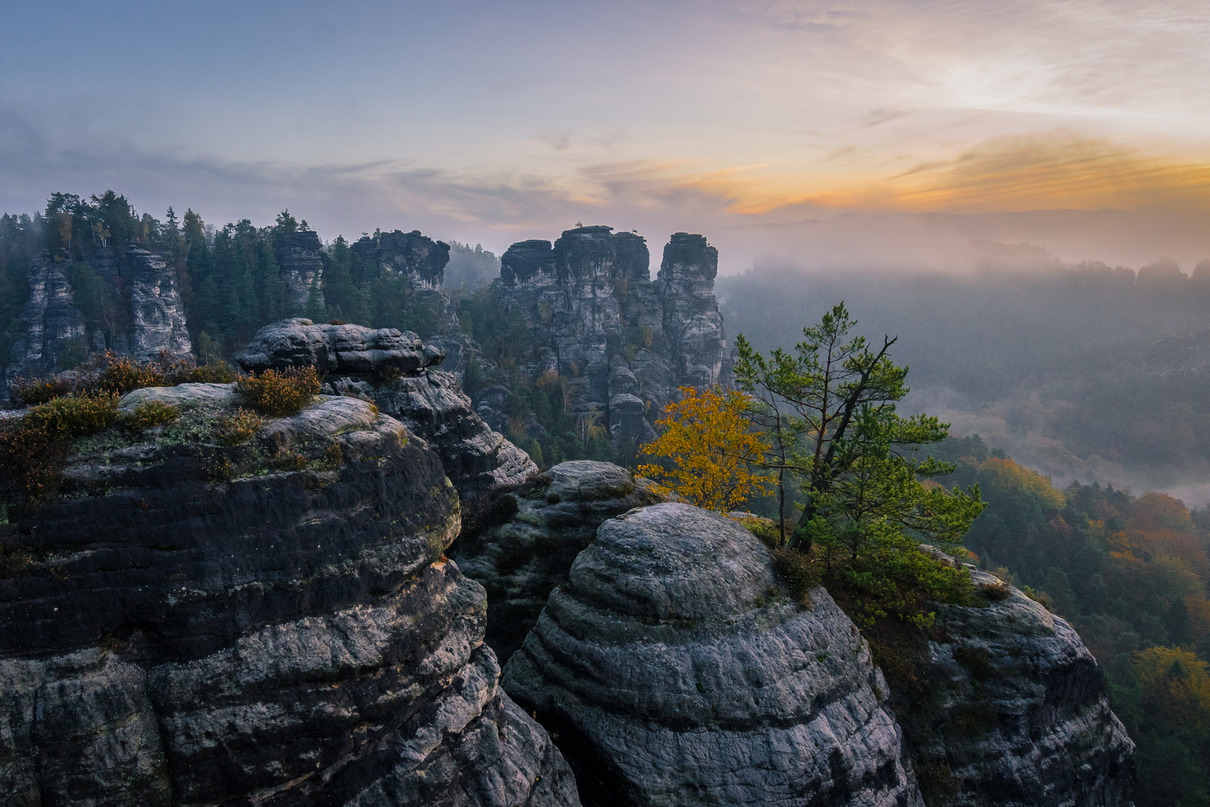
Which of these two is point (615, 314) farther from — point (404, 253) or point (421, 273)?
point (404, 253)

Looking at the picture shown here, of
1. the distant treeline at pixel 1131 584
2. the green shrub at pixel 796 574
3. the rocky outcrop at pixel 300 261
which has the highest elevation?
the rocky outcrop at pixel 300 261

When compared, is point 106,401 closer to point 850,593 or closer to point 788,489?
point 850,593

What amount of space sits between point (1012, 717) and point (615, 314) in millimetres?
127493

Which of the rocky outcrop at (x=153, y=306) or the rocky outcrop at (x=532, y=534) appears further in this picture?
the rocky outcrop at (x=153, y=306)

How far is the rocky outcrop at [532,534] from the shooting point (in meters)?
23.2

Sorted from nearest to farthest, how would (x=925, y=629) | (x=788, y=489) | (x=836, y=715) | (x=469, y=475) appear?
(x=836, y=715) → (x=925, y=629) → (x=469, y=475) → (x=788, y=489)

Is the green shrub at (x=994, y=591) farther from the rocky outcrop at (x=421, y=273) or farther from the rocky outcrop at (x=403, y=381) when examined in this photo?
the rocky outcrop at (x=421, y=273)

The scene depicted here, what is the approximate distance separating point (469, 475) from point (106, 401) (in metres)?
26.6

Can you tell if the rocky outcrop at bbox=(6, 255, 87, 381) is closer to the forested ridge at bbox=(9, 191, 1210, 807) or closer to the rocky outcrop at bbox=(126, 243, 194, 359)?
the forested ridge at bbox=(9, 191, 1210, 807)

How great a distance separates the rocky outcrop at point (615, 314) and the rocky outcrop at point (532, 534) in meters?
97.0

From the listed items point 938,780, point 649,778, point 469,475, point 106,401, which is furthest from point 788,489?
point 106,401

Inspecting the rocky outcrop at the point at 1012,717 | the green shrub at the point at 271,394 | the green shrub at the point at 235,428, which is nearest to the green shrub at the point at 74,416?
the green shrub at the point at 235,428

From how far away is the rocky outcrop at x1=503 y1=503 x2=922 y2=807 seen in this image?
51.4ft

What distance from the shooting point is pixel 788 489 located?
101938 millimetres
